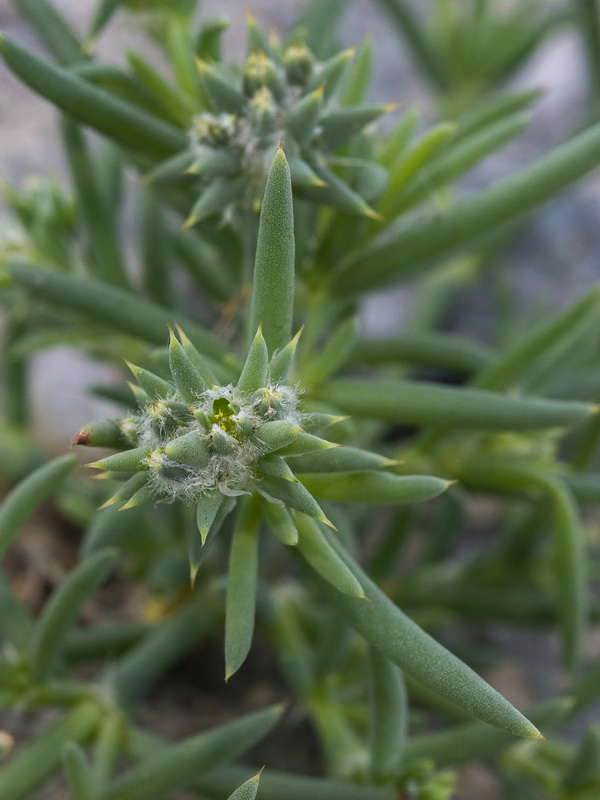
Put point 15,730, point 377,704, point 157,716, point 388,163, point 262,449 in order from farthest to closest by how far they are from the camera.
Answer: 1. point 157,716
2. point 15,730
3. point 388,163
4. point 377,704
5. point 262,449

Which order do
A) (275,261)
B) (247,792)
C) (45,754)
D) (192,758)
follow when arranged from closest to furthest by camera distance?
1. (247,792)
2. (275,261)
3. (192,758)
4. (45,754)

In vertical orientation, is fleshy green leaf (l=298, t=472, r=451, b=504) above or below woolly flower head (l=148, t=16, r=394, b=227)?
below

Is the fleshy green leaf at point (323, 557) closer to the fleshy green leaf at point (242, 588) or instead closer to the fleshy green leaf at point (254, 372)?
the fleshy green leaf at point (242, 588)

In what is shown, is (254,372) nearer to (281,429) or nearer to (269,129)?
(281,429)

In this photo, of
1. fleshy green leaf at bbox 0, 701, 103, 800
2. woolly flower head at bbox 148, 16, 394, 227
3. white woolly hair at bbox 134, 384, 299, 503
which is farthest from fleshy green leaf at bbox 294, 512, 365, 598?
fleshy green leaf at bbox 0, 701, 103, 800

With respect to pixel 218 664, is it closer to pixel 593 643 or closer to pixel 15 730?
pixel 15 730

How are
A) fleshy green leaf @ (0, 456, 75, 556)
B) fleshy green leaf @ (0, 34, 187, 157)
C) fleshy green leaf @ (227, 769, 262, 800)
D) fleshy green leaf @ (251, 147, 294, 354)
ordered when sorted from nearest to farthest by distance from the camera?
fleshy green leaf @ (227, 769, 262, 800), fleshy green leaf @ (251, 147, 294, 354), fleshy green leaf @ (0, 456, 75, 556), fleshy green leaf @ (0, 34, 187, 157)

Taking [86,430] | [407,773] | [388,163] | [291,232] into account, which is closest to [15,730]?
[407,773]

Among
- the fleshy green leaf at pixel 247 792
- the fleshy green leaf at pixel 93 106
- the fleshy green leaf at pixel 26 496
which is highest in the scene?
the fleshy green leaf at pixel 93 106

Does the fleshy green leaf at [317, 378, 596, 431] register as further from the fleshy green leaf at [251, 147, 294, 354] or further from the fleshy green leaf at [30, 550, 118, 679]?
the fleshy green leaf at [30, 550, 118, 679]

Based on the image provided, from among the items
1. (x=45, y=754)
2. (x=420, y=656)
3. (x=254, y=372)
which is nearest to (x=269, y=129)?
(x=254, y=372)

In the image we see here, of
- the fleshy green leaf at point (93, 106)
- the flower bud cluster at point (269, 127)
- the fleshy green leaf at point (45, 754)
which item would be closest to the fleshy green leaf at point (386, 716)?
the fleshy green leaf at point (45, 754)
